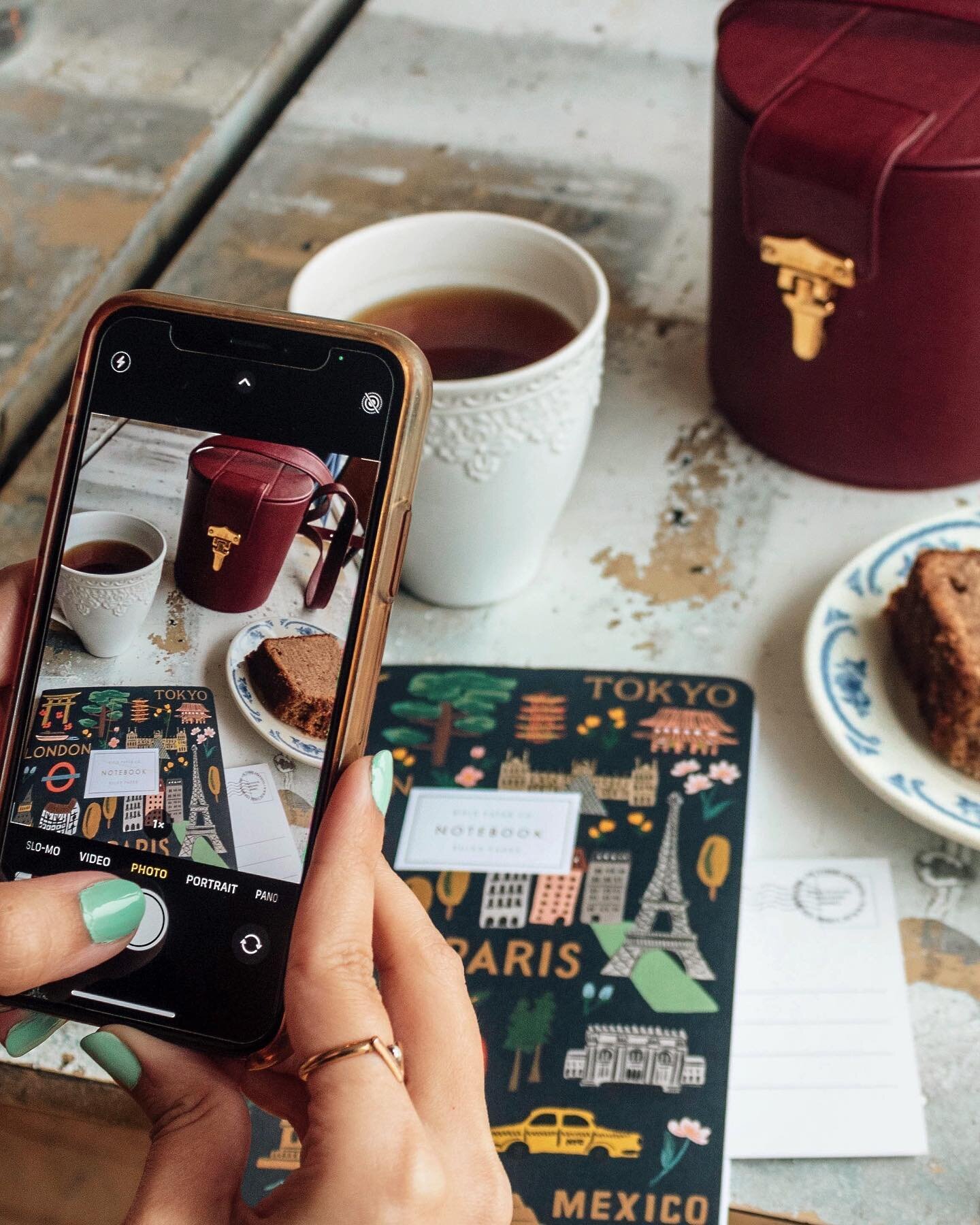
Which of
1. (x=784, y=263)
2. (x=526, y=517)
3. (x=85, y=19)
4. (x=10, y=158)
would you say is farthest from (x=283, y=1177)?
(x=85, y=19)

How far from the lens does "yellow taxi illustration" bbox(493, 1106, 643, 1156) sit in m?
0.48

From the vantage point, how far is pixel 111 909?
0.45m

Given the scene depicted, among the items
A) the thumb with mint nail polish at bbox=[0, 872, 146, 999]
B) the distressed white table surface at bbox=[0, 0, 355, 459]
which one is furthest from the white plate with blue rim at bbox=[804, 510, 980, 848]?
the distressed white table surface at bbox=[0, 0, 355, 459]

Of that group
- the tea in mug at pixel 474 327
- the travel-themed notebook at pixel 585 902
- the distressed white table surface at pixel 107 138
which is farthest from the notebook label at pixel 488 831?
the distressed white table surface at pixel 107 138

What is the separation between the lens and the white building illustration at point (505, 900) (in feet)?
1.85

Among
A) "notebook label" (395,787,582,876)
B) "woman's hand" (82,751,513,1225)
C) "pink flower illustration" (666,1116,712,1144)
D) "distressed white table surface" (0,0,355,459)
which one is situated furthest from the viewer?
"distressed white table surface" (0,0,355,459)

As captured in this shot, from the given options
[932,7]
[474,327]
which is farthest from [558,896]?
[932,7]

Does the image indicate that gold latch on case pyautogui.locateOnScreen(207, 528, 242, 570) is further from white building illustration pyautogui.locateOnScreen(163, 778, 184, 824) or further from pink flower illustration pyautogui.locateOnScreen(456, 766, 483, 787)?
pink flower illustration pyautogui.locateOnScreen(456, 766, 483, 787)

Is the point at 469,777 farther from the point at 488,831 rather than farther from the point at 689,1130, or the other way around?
the point at 689,1130

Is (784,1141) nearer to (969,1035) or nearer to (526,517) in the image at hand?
(969,1035)

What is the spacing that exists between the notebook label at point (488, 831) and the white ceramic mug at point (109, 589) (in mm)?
185

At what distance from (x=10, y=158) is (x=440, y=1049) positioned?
0.89 meters

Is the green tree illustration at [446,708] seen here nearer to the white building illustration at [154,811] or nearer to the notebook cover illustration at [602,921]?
the notebook cover illustration at [602,921]

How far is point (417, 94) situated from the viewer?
1083mm
